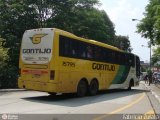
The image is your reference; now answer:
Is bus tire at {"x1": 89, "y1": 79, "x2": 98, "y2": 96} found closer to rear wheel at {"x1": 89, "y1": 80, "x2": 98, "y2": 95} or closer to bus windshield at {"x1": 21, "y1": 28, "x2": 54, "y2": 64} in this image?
rear wheel at {"x1": 89, "y1": 80, "x2": 98, "y2": 95}

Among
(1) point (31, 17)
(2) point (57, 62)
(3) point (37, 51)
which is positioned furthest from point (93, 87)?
(1) point (31, 17)

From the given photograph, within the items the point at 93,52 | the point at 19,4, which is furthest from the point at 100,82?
the point at 19,4

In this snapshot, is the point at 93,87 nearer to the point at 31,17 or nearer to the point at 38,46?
the point at 38,46

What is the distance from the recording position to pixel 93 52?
24.0 meters

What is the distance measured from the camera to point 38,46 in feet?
65.9

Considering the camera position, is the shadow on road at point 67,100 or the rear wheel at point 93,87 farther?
the rear wheel at point 93,87

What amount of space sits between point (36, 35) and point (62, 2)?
3383 centimetres

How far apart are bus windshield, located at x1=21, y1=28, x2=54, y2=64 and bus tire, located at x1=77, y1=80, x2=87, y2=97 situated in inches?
126

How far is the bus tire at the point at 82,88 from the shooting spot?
22.1m

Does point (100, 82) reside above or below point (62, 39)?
below

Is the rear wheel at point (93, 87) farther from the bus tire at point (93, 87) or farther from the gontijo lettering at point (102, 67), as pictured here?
the gontijo lettering at point (102, 67)

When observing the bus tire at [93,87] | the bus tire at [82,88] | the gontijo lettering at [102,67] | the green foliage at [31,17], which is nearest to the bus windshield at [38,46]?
the bus tire at [82,88]

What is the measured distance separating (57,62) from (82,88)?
138 inches

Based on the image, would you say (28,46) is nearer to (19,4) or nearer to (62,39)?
(62,39)
